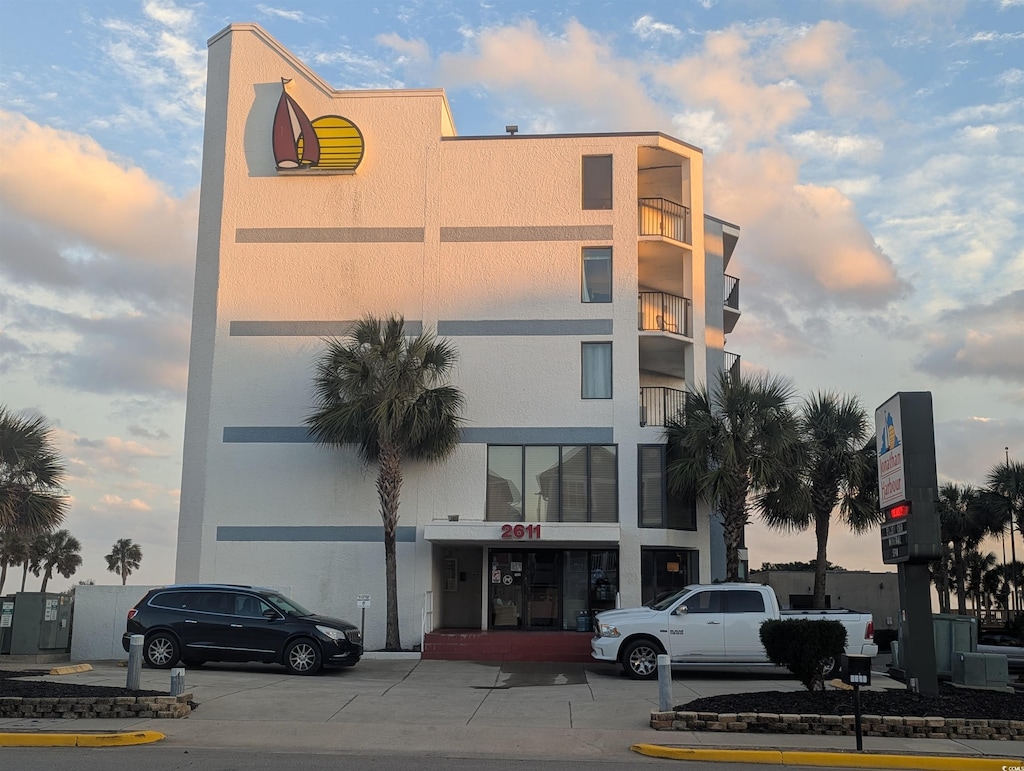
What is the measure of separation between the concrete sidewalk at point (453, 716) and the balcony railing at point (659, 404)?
842 cm

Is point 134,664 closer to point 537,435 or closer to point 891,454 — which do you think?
point 891,454

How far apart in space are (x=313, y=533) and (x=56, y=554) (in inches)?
1444

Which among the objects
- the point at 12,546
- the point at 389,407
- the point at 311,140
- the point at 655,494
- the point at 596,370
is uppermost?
the point at 311,140

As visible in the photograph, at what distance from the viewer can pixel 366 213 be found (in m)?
29.3

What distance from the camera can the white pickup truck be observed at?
2023 cm

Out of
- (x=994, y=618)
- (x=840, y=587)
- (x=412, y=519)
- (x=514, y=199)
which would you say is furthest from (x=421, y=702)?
(x=994, y=618)

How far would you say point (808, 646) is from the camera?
15.0 meters

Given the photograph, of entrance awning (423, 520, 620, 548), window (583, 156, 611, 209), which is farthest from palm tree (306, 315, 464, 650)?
window (583, 156, 611, 209)

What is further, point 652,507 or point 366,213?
point 366,213

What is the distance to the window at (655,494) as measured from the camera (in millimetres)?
27375

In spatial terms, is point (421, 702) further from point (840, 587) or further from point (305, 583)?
point (840, 587)

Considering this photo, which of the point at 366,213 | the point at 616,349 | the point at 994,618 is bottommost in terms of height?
the point at 994,618

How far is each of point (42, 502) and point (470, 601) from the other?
1188 centimetres

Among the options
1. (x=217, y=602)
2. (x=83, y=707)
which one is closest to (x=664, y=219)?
(x=217, y=602)
